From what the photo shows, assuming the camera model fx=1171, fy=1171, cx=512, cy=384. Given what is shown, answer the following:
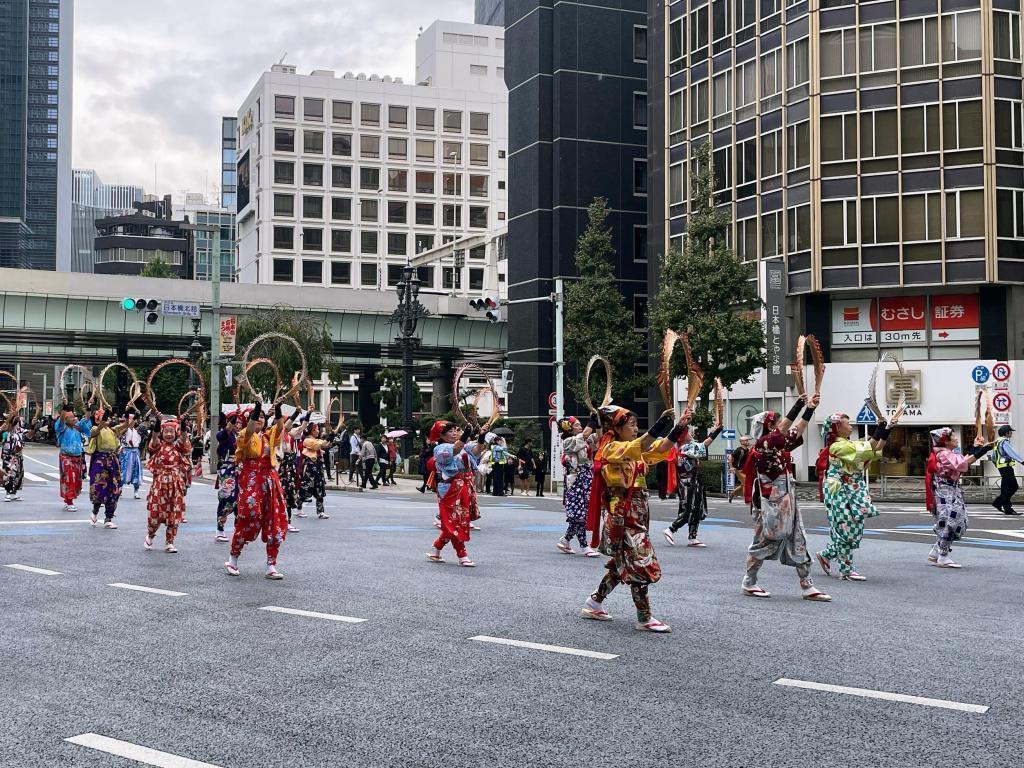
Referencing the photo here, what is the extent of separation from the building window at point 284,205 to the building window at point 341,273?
5.88 meters

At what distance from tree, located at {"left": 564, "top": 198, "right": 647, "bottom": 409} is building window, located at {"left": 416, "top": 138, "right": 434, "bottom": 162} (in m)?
64.9

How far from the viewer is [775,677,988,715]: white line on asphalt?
6.78 m

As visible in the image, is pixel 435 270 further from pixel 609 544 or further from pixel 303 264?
pixel 609 544

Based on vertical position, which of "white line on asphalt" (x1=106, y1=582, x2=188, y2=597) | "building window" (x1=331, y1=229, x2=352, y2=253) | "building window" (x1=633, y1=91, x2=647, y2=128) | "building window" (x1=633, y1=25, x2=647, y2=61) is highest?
"building window" (x1=633, y1=25, x2=647, y2=61)

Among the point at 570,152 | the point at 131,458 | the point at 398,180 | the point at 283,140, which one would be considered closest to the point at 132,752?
the point at 131,458

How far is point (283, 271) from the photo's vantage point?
10369 cm

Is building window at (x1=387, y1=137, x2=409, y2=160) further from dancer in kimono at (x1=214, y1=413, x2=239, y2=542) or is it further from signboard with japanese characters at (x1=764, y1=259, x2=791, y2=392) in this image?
dancer in kimono at (x1=214, y1=413, x2=239, y2=542)

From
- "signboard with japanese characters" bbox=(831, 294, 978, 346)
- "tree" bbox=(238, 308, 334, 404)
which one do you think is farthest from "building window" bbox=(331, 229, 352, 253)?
"signboard with japanese characters" bbox=(831, 294, 978, 346)

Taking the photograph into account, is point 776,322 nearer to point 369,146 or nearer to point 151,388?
point 151,388

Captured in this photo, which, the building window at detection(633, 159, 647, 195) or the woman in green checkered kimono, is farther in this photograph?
the building window at detection(633, 159, 647, 195)

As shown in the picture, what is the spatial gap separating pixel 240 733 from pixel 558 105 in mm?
53196

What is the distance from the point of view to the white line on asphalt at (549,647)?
8352mm

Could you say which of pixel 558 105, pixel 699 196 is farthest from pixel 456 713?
pixel 558 105

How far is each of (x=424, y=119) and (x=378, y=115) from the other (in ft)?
14.2
